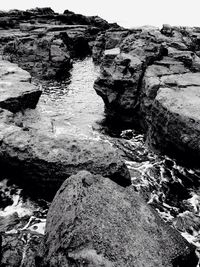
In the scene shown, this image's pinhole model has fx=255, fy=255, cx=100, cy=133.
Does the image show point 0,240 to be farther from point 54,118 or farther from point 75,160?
point 54,118

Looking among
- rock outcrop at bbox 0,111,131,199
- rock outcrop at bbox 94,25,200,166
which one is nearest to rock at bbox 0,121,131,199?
rock outcrop at bbox 0,111,131,199

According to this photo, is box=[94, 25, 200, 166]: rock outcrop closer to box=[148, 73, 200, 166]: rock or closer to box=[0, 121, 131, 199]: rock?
box=[148, 73, 200, 166]: rock

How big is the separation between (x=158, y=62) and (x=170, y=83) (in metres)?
3.11

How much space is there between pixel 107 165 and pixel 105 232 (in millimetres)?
2555

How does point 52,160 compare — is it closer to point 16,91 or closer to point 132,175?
point 132,175

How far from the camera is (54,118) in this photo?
1255cm

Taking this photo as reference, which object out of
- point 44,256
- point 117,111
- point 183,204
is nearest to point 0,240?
point 44,256

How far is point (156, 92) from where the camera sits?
1082cm

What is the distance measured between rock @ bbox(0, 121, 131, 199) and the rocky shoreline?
0.08 ft

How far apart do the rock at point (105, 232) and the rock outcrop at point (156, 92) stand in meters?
4.14

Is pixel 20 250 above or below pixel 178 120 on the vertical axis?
below

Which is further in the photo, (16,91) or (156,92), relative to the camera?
(16,91)

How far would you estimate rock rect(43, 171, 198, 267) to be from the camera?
3.63 metres

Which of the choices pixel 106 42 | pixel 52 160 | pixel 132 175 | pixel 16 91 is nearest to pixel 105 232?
pixel 52 160
